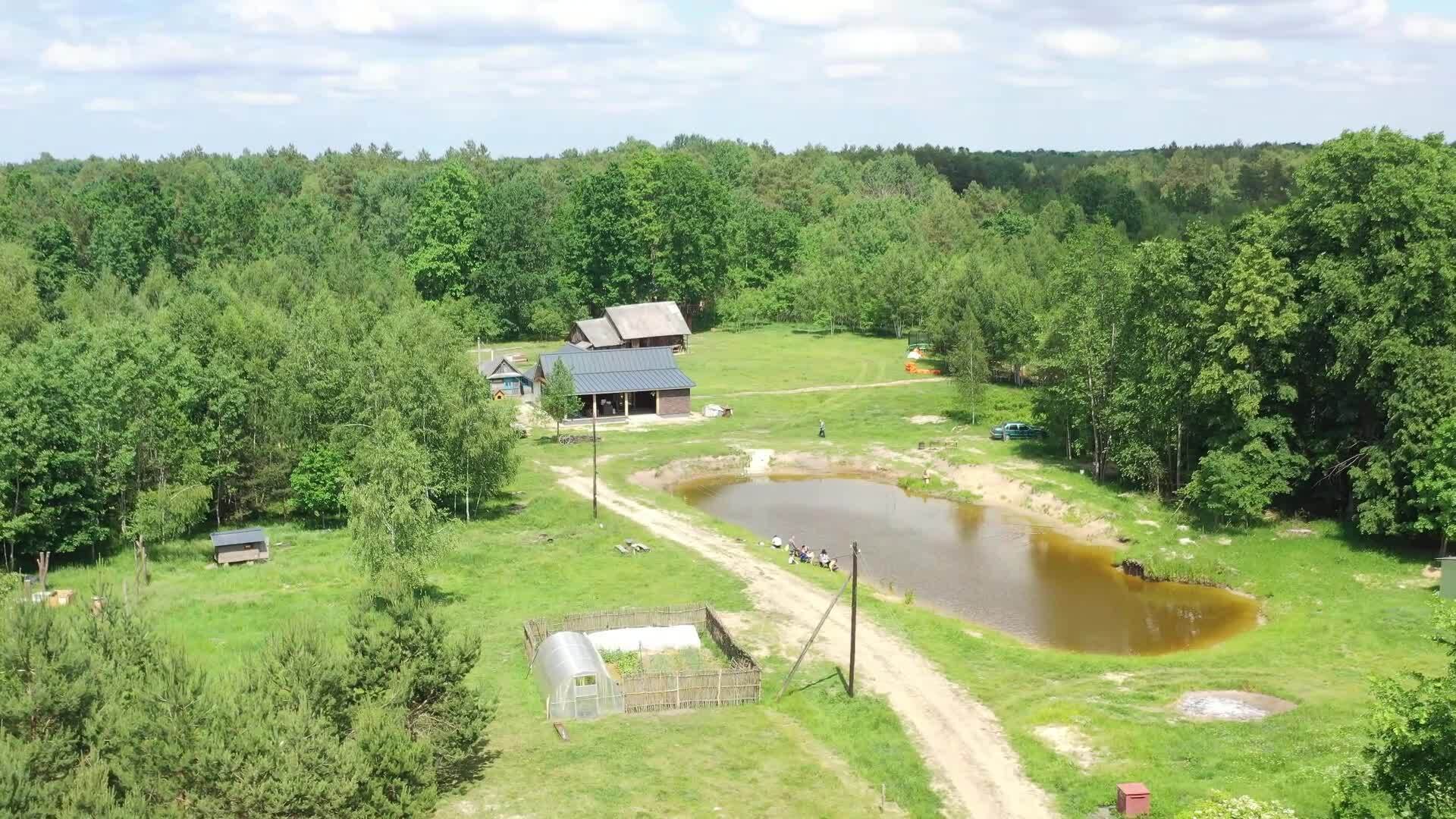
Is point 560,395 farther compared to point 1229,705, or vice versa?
point 560,395

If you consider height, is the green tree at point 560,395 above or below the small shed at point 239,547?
above

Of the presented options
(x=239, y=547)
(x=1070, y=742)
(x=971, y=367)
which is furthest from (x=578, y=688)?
(x=971, y=367)

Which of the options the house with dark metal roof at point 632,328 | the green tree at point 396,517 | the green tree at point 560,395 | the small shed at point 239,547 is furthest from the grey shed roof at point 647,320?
the green tree at point 396,517

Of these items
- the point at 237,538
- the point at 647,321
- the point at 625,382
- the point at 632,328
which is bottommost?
the point at 237,538

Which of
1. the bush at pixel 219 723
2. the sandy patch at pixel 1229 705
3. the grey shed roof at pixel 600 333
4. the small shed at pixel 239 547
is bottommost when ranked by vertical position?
the sandy patch at pixel 1229 705

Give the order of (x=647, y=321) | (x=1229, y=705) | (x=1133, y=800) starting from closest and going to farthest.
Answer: (x=1133, y=800)
(x=1229, y=705)
(x=647, y=321)

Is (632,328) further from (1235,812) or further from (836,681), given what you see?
(1235,812)

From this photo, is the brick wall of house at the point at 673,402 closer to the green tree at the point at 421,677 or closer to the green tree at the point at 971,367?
the green tree at the point at 971,367
